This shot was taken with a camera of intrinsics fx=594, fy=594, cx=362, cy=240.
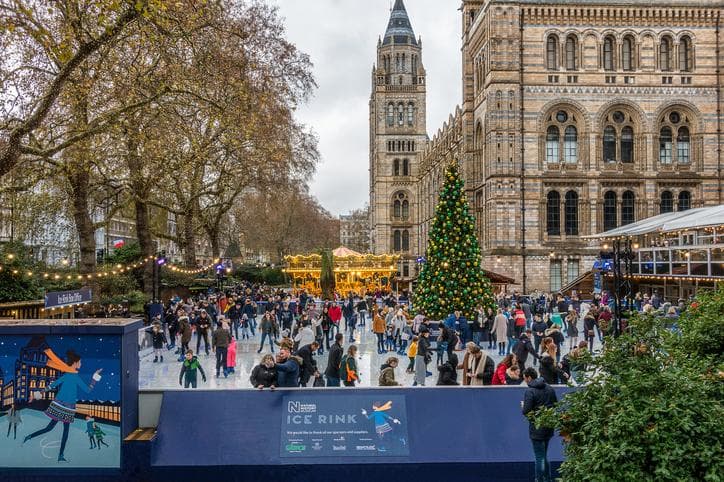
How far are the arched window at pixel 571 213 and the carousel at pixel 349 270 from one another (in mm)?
10744

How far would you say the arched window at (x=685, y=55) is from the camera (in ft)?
118

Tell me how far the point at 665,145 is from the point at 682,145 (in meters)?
1.05

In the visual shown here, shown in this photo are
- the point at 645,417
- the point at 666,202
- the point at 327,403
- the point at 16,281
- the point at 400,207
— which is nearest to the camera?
the point at 645,417

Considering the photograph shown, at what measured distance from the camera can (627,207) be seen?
1428 inches

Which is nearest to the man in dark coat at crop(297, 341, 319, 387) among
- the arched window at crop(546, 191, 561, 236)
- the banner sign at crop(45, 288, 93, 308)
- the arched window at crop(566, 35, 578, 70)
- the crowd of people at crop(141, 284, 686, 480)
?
the crowd of people at crop(141, 284, 686, 480)

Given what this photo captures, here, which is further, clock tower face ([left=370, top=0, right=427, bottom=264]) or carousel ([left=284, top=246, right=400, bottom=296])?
clock tower face ([left=370, top=0, right=427, bottom=264])

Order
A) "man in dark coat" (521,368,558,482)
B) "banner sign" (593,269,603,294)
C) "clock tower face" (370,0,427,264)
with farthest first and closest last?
"clock tower face" (370,0,427,264)
"banner sign" (593,269,603,294)
"man in dark coat" (521,368,558,482)

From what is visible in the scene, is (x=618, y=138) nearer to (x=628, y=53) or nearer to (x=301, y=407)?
(x=628, y=53)

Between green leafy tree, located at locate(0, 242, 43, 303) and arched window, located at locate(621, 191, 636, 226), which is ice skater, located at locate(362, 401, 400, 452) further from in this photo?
arched window, located at locate(621, 191, 636, 226)

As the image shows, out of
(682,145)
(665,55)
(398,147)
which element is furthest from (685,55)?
(398,147)

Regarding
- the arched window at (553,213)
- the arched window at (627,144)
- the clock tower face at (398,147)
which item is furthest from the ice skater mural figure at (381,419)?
the clock tower face at (398,147)

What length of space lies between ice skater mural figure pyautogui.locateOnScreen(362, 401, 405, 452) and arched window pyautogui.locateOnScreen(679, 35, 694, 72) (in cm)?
3637

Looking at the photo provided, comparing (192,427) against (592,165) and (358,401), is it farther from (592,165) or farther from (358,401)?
(592,165)

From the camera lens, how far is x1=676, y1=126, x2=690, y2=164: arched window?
36.2 metres
